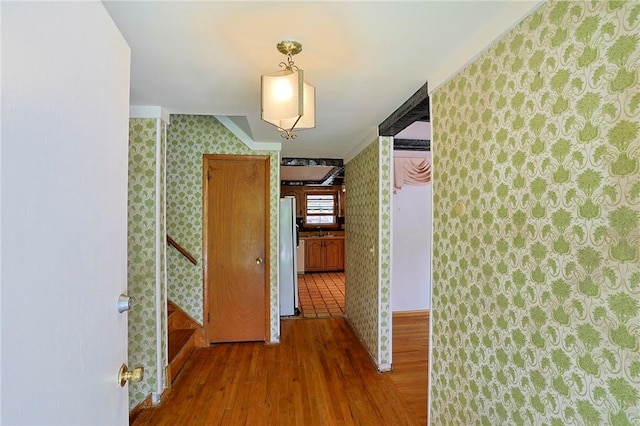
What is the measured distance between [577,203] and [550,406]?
637 mm

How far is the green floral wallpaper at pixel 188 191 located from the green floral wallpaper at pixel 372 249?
141 cm

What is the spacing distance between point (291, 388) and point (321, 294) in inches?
114

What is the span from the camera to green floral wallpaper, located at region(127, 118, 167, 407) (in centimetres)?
216

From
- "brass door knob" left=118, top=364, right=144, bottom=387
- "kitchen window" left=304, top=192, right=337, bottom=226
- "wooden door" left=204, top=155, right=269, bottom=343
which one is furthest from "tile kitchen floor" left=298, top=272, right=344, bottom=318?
"brass door knob" left=118, top=364, right=144, bottom=387

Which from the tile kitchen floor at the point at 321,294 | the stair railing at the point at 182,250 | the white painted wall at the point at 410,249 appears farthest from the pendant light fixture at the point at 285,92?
the tile kitchen floor at the point at 321,294

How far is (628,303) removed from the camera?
2.39ft

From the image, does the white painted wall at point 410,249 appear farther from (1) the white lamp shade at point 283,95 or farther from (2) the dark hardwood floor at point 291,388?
(1) the white lamp shade at point 283,95

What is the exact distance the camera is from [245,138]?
317cm

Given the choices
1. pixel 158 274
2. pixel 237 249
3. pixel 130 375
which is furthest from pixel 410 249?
pixel 130 375

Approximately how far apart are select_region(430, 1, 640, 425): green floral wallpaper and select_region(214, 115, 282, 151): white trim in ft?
6.98

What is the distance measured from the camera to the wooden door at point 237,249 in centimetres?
319

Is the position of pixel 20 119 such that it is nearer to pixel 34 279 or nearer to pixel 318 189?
pixel 34 279

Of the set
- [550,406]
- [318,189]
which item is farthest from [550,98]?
[318,189]

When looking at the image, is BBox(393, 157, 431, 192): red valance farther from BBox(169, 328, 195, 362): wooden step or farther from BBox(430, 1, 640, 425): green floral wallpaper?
BBox(169, 328, 195, 362): wooden step
